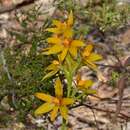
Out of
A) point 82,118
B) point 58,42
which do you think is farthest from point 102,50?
point 58,42

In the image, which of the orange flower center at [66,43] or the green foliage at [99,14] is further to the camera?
the green foliage at [99,14]

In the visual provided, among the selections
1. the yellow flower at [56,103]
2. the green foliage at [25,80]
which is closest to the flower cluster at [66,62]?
the yellow flower at [56,103]

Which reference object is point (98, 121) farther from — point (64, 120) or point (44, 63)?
point (64, 120)

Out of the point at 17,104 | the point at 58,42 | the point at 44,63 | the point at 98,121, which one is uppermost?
the point at 58,42

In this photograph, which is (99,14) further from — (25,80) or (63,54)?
(63,54)

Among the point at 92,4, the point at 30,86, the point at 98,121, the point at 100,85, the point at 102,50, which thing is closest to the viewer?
the point at 30,86

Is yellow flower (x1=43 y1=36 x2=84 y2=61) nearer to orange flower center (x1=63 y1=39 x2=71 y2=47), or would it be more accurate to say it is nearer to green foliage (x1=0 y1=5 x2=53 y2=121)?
orange flower center (x1=63 y1=39 x2=71 y2=47)

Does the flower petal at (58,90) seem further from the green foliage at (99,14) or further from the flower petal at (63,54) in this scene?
the green foliage at (99,14)

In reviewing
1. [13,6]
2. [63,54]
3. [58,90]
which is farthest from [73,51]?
[13,6]
